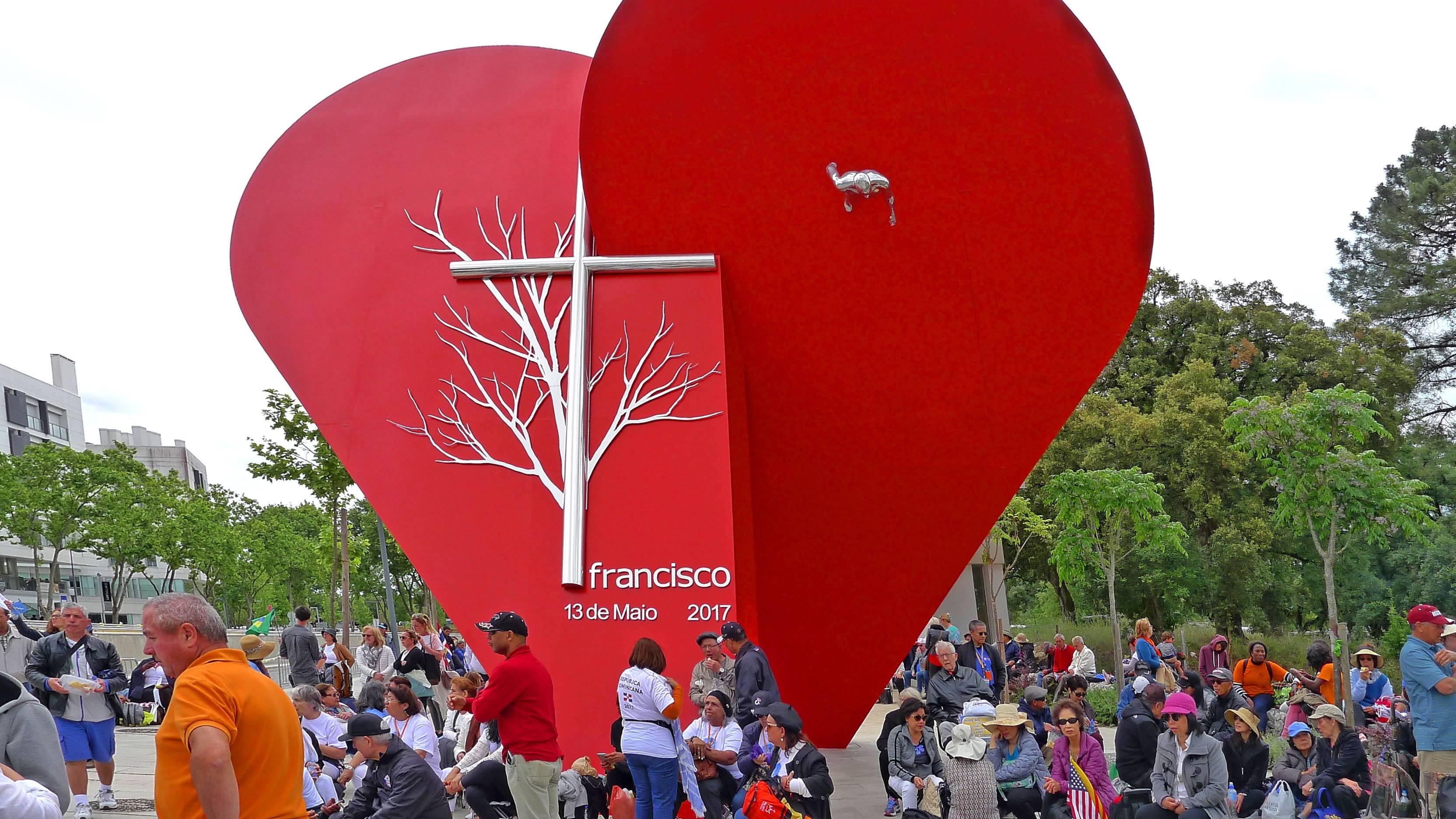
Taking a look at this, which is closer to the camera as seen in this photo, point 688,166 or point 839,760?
point 688,166

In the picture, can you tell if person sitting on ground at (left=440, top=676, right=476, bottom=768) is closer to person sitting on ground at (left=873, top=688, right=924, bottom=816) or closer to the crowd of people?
the crowd of people

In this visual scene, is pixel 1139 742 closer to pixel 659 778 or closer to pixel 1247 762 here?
pixel 1247 762

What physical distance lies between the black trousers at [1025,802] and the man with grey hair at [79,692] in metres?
6.24

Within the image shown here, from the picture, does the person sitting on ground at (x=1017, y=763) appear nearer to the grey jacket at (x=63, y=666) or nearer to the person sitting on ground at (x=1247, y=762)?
the person sitting on ground at (x=1247, y=762)

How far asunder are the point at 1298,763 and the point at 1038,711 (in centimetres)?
225

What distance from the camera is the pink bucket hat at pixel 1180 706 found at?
24.7 feet

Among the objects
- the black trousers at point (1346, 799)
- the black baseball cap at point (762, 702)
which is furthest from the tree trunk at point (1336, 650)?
the black baseball cap at point (762, 702)

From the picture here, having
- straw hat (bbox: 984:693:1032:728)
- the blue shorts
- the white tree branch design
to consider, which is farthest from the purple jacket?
the blue shorts

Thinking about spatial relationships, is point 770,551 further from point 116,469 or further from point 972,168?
point 116,469

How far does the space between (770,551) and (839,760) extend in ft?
7.74

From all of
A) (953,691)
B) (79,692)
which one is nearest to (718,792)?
(953,691)

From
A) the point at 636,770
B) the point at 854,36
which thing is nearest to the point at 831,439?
the point at 854,36

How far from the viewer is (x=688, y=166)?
9977 millimetres

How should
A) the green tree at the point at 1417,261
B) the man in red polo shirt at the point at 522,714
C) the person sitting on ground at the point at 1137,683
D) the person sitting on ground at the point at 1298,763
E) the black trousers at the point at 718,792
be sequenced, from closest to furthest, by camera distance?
the man in red polo shirt at the point at 522,714
the black trousers at the point at 718,792
the person sitting on ground at the point at 1298,763
the person sitting on ground at the point at 1137,683
the green tree at the point at 1417,261
